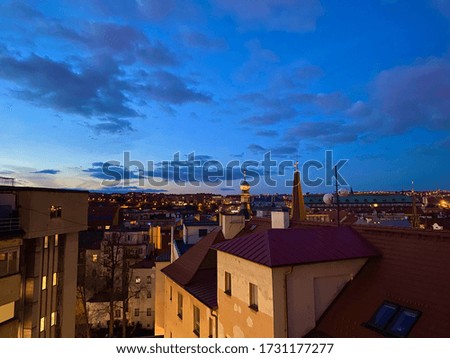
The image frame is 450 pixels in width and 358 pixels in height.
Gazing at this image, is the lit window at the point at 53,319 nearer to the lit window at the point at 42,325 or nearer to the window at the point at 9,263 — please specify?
the lit window at the point at 42,325

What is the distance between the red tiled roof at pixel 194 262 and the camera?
16203 mm

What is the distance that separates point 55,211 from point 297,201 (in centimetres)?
2132

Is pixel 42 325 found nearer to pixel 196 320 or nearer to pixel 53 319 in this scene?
pixel 53 319

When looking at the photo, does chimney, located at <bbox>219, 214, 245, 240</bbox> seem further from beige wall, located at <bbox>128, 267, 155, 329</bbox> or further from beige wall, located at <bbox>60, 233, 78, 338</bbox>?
beige wall, located at <bbox>128, 267, 155, 329</bbox>

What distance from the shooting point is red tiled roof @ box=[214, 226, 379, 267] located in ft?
28.7

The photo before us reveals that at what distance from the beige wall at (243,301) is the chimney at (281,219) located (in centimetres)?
408

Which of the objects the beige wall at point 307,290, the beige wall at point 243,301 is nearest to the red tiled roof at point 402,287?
the beige wall at point 307,290

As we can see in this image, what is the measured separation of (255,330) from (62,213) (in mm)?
14108

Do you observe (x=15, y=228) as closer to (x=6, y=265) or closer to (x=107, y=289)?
(x=6, y=265)

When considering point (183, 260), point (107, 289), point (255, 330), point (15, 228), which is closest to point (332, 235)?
point (255, 330)

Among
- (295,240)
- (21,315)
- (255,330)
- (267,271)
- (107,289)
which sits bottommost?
(107,289)

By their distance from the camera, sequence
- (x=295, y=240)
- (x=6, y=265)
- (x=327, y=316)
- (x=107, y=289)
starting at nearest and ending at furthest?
(x=327, y=316), (x=295, y=240), (x=6, y=265), (x=107, y=289)

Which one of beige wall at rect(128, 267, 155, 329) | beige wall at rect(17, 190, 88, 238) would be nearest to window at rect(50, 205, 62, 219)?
beige wall at rect(17, 190, 88, 238)

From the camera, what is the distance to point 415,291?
26.3 ft
